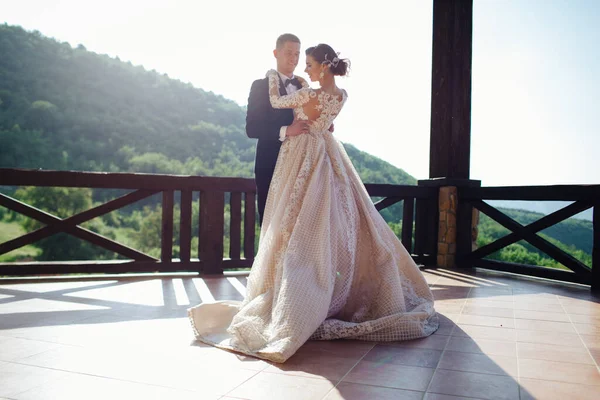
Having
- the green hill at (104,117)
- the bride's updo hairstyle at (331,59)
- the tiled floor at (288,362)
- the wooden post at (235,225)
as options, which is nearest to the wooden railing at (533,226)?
the tiled floor at (288,362)

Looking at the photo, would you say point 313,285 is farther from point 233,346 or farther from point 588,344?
point 588,344

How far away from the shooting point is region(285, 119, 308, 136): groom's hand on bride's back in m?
2.97

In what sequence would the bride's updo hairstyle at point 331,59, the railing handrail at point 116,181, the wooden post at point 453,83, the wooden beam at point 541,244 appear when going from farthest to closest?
the wooden post at point 453,83 < the wooden beam at point 541,244 < the railing handrail at point 116,181 < the bride's updo hairstyle at point 331,59

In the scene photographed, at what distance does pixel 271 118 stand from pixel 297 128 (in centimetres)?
20

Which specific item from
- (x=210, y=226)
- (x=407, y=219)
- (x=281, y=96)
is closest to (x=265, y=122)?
(x=281, y=96)

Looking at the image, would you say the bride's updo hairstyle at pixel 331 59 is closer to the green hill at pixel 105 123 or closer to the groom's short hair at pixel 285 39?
the groom's short hair at pixel 285 39

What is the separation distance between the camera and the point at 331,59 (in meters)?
2.87

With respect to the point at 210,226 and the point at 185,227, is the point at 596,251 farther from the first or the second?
the point at 185,227

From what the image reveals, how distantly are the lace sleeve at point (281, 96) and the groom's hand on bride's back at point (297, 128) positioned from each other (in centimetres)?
11

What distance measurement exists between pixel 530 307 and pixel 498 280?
47.3 inches

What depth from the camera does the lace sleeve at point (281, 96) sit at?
9.48 feet

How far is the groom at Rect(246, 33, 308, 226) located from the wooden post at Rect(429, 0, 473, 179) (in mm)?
2622

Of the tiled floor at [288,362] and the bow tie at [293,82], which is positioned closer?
the tiled floor at [288,362]

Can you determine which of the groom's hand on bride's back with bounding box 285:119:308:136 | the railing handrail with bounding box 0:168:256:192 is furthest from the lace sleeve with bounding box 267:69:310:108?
the railing handrail with bounding box 0:168:256:192
